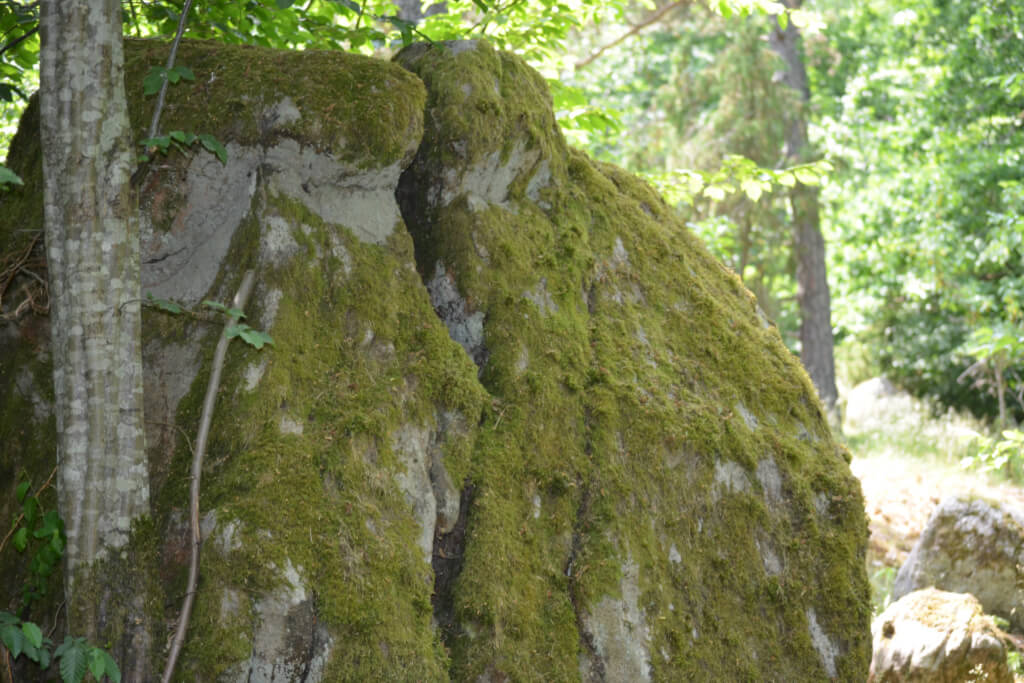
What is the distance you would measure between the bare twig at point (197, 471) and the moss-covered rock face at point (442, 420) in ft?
0.15

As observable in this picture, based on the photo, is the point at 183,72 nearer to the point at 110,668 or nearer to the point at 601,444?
the point at 110,668

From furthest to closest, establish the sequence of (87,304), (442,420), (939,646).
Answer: (939,646)
(442,420)
(87,304)

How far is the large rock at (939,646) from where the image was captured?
5.23 meters

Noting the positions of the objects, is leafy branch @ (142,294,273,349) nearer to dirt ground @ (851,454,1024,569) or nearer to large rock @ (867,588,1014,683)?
large rock @ (867,588,1014,683)

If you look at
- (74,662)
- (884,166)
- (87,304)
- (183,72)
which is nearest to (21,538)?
(74,662)

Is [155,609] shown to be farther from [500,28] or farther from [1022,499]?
[1022,499]

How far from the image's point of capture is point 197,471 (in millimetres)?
2979

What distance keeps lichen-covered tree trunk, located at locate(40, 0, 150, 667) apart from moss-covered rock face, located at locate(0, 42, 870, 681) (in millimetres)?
270

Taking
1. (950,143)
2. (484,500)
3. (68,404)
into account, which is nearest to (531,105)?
(484,500)

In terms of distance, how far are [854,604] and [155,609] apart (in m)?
3.37

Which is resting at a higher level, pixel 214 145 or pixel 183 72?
pixel 183 72

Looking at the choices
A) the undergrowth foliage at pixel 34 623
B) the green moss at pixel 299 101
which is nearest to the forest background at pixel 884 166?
the green moss at pixel 299 101

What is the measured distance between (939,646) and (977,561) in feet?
7.57

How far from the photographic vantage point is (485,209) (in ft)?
13.4
